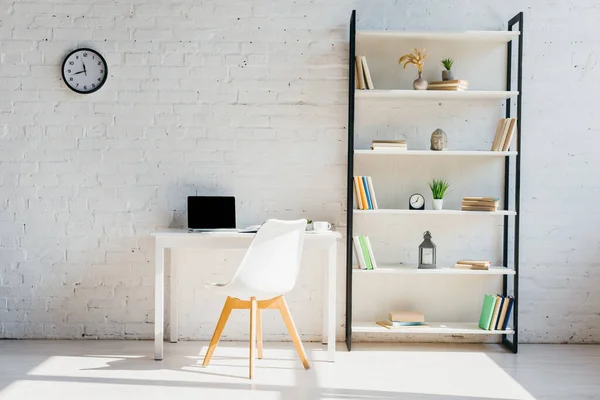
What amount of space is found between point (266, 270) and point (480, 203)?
1.47m

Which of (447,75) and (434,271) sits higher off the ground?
(447,75)

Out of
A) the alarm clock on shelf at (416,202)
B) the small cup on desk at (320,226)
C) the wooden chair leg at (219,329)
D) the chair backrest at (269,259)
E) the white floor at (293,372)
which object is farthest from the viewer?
the alarm clock on shelf at (416,202)

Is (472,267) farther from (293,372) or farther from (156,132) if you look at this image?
(156,132)

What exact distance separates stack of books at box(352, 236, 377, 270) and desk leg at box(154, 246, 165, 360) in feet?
3.78

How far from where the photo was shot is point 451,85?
4.33m

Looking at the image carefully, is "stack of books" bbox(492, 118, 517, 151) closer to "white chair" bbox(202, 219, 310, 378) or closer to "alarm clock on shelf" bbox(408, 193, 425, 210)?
"alarm clock on shelf" bbox(408, 193, 425, 210)

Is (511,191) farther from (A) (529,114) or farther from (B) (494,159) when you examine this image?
(A) (529,114)

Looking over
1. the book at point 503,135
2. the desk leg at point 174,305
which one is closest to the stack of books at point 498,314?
the book at point 503,135

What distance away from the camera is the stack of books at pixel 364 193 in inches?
168

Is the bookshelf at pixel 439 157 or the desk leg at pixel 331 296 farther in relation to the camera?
the bookshelf at pixel 439 157

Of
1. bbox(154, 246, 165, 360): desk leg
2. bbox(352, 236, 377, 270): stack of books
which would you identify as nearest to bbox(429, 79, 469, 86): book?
bbox(352, 236, 377, 270): stack of books

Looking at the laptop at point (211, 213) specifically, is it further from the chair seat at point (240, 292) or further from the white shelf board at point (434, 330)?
the white shelf board at point (434, 330)

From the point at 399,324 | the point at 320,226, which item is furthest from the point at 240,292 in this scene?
the point at 399,324

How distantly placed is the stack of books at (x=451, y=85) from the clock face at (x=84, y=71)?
2061 mm
